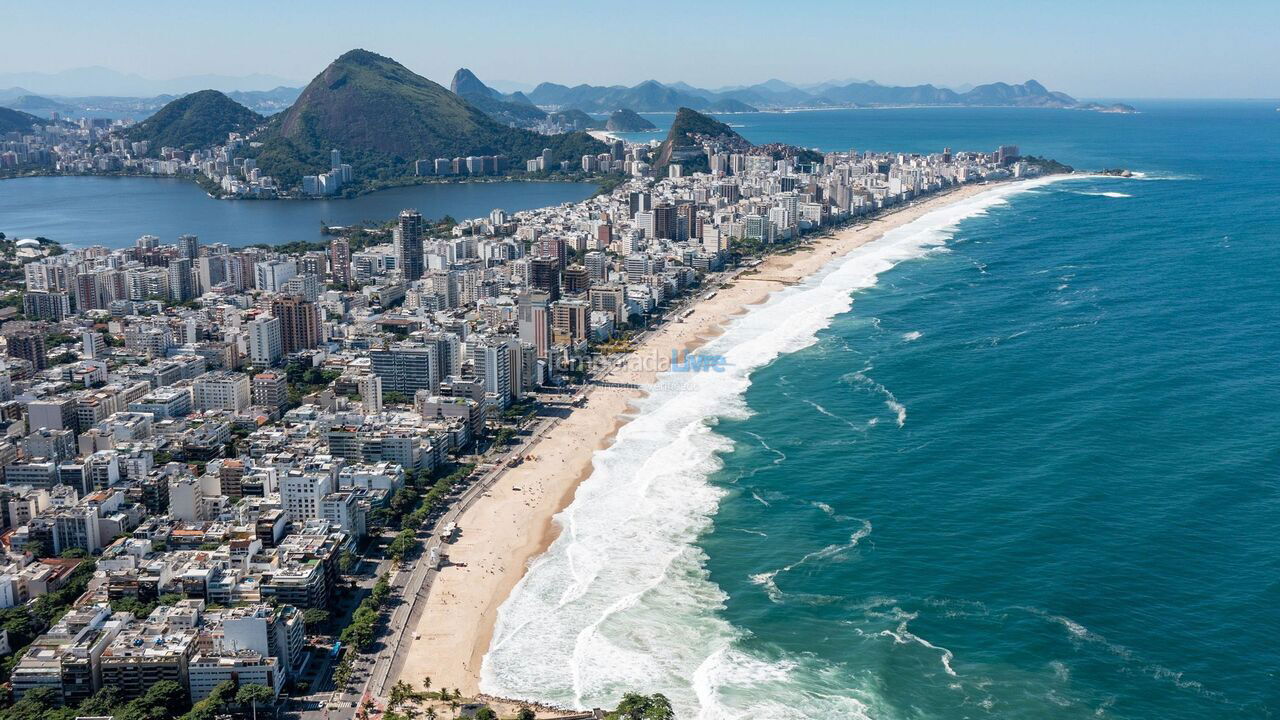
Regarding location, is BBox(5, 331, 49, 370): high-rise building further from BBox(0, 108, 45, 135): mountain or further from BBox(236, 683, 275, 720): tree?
BBox(0, 108, 45, 135): mountain

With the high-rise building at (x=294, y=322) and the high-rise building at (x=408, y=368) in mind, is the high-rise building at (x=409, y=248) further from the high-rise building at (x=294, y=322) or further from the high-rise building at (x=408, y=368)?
the high-rise building at (x=408, y=368)

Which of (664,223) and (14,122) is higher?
(14,122)

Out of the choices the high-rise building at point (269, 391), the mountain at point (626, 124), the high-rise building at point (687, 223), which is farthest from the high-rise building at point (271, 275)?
the mountain at point (626, 124)

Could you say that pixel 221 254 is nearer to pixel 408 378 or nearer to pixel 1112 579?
pixel 408 378

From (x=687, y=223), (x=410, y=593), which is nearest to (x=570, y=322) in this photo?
(x=410, y=593)

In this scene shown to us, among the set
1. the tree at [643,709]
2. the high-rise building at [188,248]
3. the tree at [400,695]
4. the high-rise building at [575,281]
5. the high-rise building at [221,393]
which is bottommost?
the tree at [400,695]

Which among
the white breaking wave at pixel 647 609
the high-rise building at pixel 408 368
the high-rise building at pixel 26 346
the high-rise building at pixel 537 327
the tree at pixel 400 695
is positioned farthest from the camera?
the high-rise building at pixel 537 327

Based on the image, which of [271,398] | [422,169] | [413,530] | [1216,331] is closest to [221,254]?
[271,398]

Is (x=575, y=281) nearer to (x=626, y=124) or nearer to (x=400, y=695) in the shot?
(x=400, y=695)
